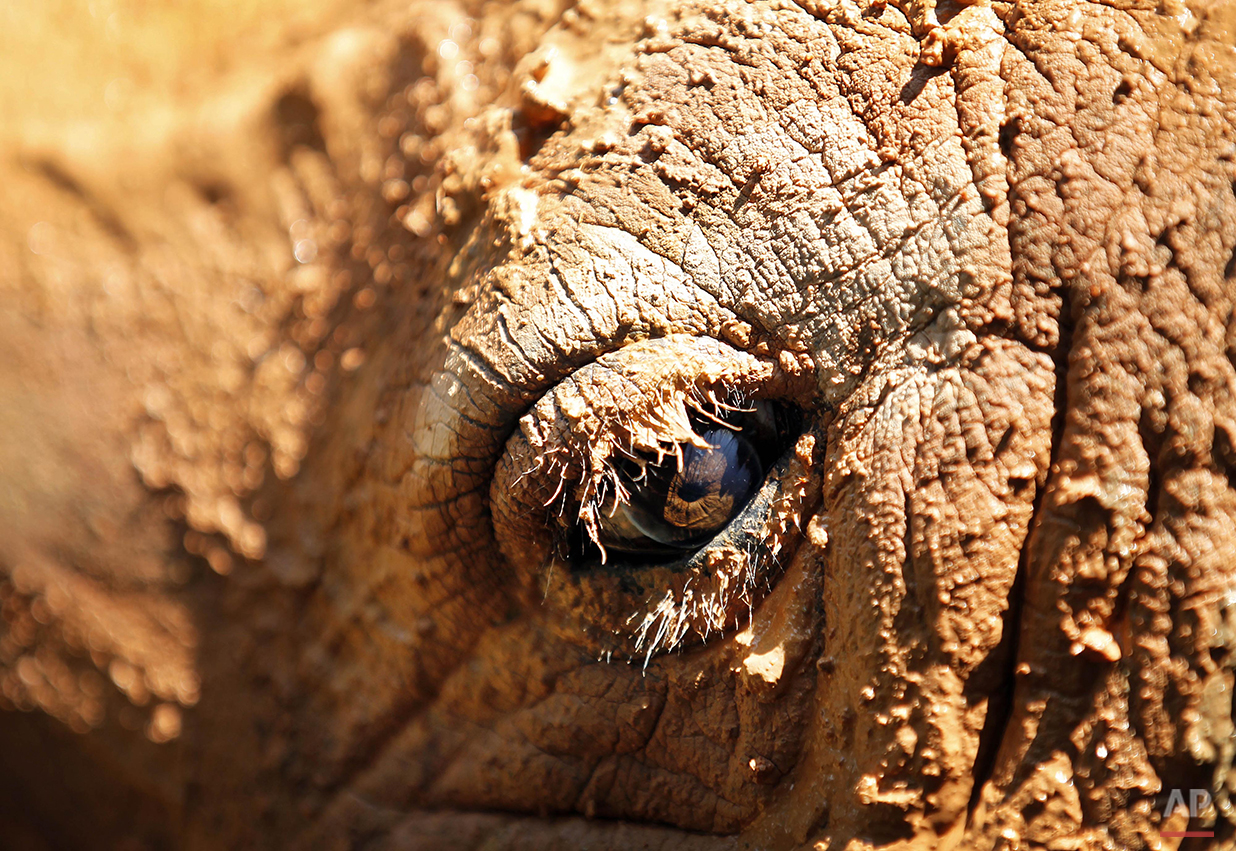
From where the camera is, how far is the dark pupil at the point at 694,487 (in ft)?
5.26

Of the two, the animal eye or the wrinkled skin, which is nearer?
the wrinkled skin

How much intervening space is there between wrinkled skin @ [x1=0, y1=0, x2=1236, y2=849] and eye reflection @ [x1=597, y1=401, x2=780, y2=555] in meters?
0.06

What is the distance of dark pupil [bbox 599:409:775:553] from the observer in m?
1.60

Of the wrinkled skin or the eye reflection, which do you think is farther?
the eye reflection

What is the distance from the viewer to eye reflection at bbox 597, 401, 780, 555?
1.60 meters

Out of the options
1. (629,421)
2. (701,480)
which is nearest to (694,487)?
(701,480)

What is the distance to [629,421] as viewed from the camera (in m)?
1.56

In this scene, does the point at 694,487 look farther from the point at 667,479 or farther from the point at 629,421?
the point at 629,421

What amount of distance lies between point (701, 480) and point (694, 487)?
18 millimetres

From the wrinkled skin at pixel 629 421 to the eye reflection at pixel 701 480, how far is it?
0.06 metres

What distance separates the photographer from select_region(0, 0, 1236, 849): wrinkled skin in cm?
133

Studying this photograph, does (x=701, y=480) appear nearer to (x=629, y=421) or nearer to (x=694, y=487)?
(x=694, y=487)

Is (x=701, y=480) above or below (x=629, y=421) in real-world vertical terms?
below

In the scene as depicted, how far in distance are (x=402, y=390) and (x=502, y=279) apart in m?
0.40
